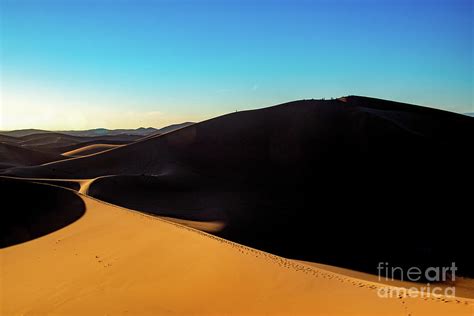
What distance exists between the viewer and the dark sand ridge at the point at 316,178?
51.4ft

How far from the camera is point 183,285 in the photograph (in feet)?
19.4

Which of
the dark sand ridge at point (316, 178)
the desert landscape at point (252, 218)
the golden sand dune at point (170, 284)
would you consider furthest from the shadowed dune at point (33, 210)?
the dark sand ridge at point (316, 178)

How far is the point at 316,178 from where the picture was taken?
2462 centimetres

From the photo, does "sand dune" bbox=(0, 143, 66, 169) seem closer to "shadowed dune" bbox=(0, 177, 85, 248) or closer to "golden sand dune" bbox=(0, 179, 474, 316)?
"shadowed dune" bbox=(0, 177, 85, 248)

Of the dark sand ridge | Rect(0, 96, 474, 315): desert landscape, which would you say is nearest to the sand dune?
the dark sand ridge

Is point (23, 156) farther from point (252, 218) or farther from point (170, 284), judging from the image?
point (170, 284)

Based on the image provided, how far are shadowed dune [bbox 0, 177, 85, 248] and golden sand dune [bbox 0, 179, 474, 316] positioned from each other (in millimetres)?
2199

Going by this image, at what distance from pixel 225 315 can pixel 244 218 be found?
13315 millimetres

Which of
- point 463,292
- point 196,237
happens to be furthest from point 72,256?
point 463,292

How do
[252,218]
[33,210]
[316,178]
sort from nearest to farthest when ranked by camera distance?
1. [33,210]
2. [252,218]
3. [316,178]

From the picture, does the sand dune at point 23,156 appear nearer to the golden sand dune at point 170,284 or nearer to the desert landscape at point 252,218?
the desert landscape at point 252,218

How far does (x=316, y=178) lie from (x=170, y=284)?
19.9 m

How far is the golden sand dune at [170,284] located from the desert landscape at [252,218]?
4 centimetres

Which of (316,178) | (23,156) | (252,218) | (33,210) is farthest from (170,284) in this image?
(23,156)
